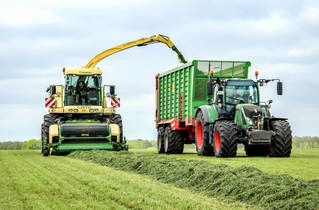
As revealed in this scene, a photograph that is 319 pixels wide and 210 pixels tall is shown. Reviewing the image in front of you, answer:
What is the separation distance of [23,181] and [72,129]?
10265 mm

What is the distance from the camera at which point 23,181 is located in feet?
35.7

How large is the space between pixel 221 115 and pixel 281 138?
2.29 meters

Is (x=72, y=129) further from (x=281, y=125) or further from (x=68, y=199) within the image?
(x=68, y=199)

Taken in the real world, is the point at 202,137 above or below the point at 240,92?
below

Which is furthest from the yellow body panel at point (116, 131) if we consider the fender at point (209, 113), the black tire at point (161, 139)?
the fender at point (209, 113)

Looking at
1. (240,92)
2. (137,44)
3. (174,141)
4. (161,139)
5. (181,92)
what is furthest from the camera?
(137,44)

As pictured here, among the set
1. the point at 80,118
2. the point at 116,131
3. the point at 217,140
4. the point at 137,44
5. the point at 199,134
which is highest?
the point at 137,44

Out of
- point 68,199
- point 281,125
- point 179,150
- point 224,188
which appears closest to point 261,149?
point 281,125

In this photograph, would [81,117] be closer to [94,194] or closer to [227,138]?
[227,138]

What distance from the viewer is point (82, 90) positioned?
24047 mm

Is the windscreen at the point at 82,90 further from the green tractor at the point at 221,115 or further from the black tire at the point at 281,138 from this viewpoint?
the black tire at the point at 281,138

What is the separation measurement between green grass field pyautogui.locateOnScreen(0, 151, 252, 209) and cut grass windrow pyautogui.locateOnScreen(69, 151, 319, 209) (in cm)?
36

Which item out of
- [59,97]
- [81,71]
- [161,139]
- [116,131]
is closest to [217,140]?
[116,131]

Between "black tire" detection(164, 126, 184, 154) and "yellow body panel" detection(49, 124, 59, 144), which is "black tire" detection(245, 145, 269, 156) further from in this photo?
"yellow body panel" detection(49, 124, 59, 144)
